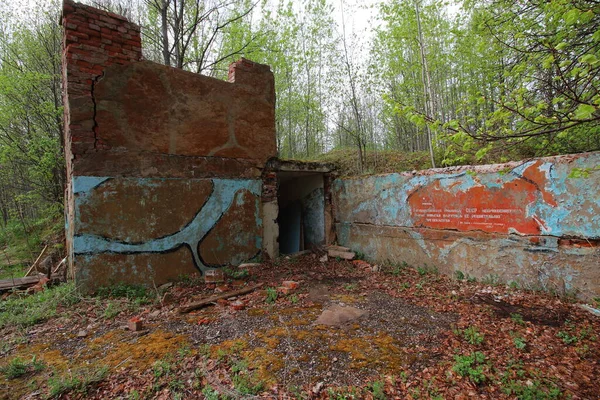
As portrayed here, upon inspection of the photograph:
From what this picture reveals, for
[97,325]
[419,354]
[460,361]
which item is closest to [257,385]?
[419,354]

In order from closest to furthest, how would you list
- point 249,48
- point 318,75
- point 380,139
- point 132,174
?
point 132,174 < point 249,48 < point 318,75 < point 380,139

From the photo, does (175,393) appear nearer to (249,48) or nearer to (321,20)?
(249,48)

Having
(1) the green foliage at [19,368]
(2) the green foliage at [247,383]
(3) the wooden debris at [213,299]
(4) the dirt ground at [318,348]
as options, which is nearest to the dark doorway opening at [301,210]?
(3) the wooden debris at [213,299]

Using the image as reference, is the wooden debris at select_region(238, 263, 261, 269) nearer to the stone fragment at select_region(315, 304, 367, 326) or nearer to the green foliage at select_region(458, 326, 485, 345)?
the stone fragment at select_region(315, 304, 367, 326)

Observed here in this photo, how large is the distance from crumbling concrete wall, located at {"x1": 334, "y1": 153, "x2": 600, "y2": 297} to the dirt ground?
39 cm

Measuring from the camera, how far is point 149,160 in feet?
16.1

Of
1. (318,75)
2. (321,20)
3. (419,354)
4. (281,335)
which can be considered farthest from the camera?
(318,75)

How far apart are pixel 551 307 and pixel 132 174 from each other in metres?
6.30

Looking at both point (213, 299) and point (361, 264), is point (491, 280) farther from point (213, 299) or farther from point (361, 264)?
point (213, 299)

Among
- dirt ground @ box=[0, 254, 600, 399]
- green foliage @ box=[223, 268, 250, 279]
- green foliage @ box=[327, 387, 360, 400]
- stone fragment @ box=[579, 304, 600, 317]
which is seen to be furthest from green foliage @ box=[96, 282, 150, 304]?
stone fragment @ box=[579, 304, 600, 317]

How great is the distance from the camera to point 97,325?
3.66 metres

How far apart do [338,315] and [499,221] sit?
2.87 m

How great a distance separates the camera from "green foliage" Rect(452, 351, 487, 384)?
7.72 ft

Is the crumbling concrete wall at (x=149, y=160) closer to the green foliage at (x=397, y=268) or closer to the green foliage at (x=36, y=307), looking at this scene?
the green foliage at (x=36, y=307)
